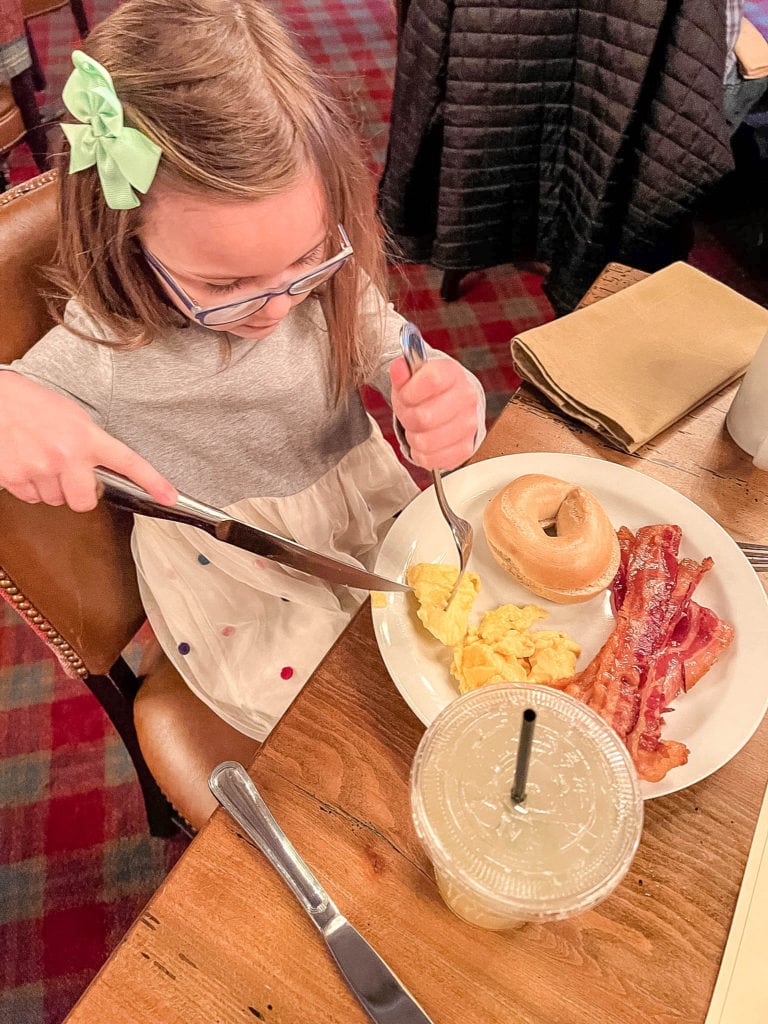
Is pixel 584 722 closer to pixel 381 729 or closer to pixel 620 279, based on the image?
pixel 381 729

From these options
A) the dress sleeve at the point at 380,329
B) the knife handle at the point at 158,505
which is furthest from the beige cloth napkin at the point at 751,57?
the knife handle at the point at 158,505

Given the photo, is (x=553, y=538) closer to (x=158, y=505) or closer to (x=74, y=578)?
(x=158, y=505)

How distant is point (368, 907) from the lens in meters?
0.57

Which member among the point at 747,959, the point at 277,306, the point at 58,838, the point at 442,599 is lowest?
the point at 58,838

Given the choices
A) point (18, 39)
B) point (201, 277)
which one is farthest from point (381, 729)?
point (18, 39)

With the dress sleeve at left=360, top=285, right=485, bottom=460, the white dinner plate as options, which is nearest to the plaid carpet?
the dress sleeve at left=360, top=285, right=485, bottom=460

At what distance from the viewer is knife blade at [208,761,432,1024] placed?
0.53 metres

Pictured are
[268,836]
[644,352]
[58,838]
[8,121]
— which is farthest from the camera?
[8,121]

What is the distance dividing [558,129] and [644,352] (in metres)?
1.03

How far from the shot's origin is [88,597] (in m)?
0.83

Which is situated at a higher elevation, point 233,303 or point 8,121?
point 233,303

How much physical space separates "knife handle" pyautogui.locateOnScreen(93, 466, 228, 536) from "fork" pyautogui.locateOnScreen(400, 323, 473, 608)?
0.23 meters

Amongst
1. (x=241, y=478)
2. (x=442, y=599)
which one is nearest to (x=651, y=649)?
(x=442, y=599)

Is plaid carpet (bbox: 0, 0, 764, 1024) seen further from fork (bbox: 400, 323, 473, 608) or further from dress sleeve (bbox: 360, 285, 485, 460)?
fork (bbox: 400, 323, 473, 608)
